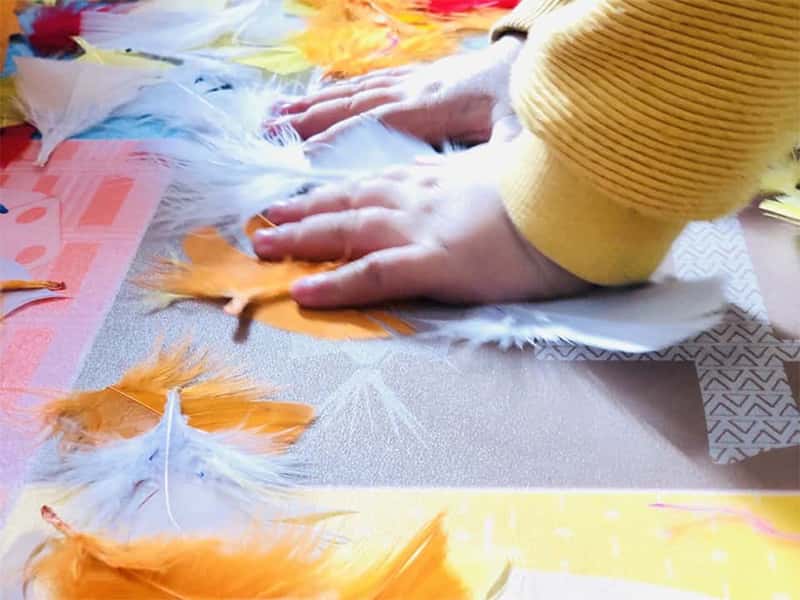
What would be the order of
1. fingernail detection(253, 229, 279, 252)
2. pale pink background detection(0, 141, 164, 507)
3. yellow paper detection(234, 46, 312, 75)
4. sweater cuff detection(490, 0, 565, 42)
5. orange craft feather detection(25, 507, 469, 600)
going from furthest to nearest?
yellow paper detection(234, 46, 312, 75) → sweater cuff detection(490, 0, 565, 42) → fingernail detection(253, 229, 279, 252) → pale pink background detection(0, 141, 164, 507) → orange craft feather detection(25, 507, 469, 600)

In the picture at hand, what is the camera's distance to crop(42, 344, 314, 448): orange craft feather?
0.56 metres

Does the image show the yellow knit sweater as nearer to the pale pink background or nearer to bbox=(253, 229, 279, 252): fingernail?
bbox=(253, 229, 279, 252): fingernail

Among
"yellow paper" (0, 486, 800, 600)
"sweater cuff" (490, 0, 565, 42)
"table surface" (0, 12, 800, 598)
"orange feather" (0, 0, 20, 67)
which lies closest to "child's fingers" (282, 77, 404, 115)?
"sweater cuff" (490, 0, 565, 42)

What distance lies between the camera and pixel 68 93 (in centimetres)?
88

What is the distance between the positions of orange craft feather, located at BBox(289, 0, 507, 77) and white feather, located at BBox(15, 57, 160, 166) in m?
0.19

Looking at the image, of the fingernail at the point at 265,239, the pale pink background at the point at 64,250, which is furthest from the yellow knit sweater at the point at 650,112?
the pale pink background at the point at 64,250

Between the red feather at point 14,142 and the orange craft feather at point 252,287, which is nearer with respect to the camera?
the orange craft feather at point 252,287

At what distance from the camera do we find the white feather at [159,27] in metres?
0.98

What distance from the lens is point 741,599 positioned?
1.49ft

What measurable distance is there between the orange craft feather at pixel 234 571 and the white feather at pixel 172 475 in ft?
0.07

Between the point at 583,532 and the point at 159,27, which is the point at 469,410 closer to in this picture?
the point at 583,532

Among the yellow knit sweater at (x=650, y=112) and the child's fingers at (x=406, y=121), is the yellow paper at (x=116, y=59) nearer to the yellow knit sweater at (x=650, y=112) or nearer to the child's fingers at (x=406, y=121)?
the child's fingers at (x=406, y=121)

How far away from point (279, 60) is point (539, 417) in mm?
571

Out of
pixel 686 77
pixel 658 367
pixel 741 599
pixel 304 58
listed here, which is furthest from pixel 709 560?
pixel 304 58
